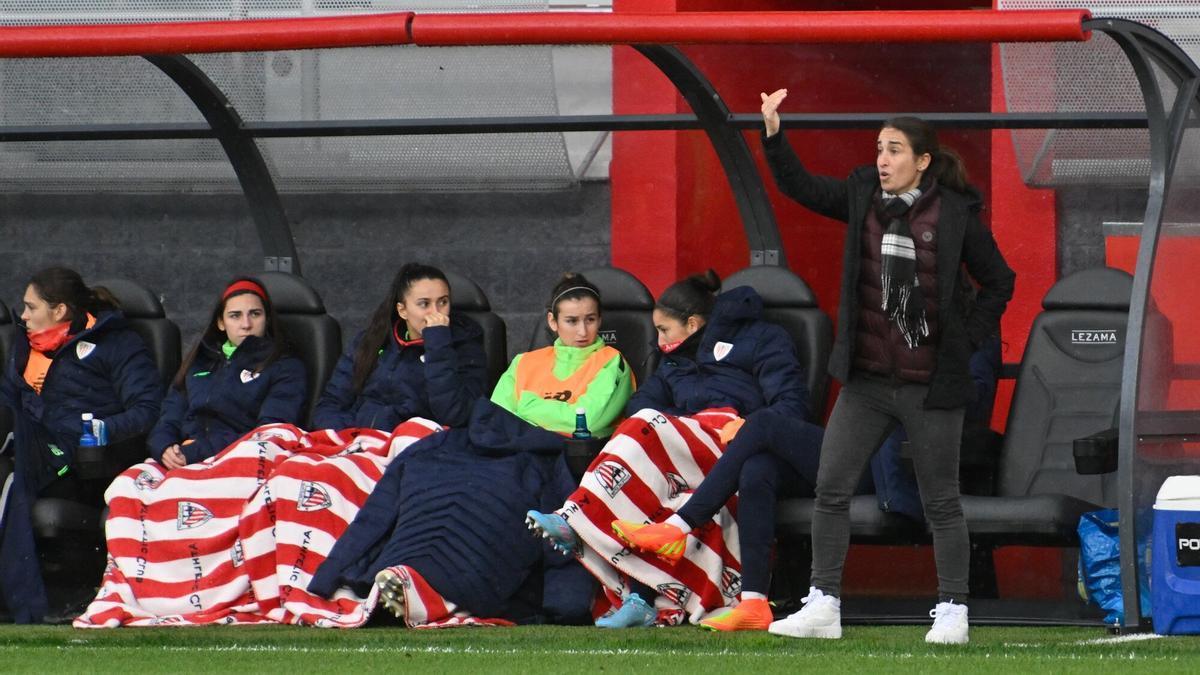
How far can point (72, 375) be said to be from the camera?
25.8 ft

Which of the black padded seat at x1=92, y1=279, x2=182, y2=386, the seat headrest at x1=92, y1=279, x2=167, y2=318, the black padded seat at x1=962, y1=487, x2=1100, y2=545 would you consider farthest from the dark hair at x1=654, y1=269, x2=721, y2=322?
the seat headrest at x1=92, y1=279, x2=167, y2=318

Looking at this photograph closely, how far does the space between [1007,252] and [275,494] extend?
3.19 metres

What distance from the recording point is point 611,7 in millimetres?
8820

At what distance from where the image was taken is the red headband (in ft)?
25.2

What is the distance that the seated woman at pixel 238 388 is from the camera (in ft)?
24.9

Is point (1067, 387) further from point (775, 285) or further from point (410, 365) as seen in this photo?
point (410, 365)

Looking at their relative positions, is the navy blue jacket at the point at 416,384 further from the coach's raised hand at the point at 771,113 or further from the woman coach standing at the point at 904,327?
the coach's raised hand at the point at 771,113

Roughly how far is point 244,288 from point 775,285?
2.06 m

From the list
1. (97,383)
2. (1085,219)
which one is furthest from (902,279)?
(97,383)

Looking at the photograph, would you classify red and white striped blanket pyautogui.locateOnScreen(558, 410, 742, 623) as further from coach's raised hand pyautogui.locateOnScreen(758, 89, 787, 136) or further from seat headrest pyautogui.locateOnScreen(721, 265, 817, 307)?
coach's raised hand pyautogui.locateOnScreen(758, 89, 787, 136)

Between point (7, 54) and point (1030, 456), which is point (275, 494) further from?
point (1030, 456)

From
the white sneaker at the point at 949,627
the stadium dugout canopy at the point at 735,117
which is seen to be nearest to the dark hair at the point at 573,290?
the stadium dugout canopy at the point at 735,117

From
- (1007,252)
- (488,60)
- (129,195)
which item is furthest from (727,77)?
(129,195)

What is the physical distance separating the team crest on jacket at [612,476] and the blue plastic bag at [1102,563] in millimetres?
1505
